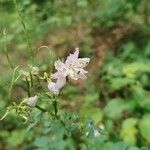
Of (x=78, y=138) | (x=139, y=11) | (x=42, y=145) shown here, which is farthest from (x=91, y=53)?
(x=42, y=145)

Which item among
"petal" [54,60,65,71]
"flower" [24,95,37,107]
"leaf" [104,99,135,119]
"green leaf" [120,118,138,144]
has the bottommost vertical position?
"flower" [24,95,37,107]

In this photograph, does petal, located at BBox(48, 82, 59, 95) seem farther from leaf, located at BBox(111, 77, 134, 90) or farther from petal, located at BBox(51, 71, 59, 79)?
leaf, located at BBox(111, 77, 134, 90)

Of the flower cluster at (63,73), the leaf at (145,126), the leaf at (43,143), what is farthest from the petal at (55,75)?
the leaf at (145,126)

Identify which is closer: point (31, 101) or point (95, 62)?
point (31, 101)

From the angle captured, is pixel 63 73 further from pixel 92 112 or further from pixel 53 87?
pixel 92 112

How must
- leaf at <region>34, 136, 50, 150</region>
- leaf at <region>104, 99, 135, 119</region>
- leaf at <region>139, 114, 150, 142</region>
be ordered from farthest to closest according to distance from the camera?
leaf at <region>104, 99, 135, 119</region>, leaf at <region>139, 114, 150, 142</region>, leaf at <region>34, 136, 50, 150</region>

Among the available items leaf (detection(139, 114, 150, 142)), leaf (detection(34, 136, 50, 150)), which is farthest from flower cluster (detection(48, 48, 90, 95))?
leaf (detection(139, 114, 150, 142))

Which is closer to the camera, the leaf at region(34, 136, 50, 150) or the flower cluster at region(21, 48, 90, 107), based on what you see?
the flower cluster at region(21, 48, 90, 107)

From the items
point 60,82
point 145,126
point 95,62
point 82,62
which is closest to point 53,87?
point 60,82
